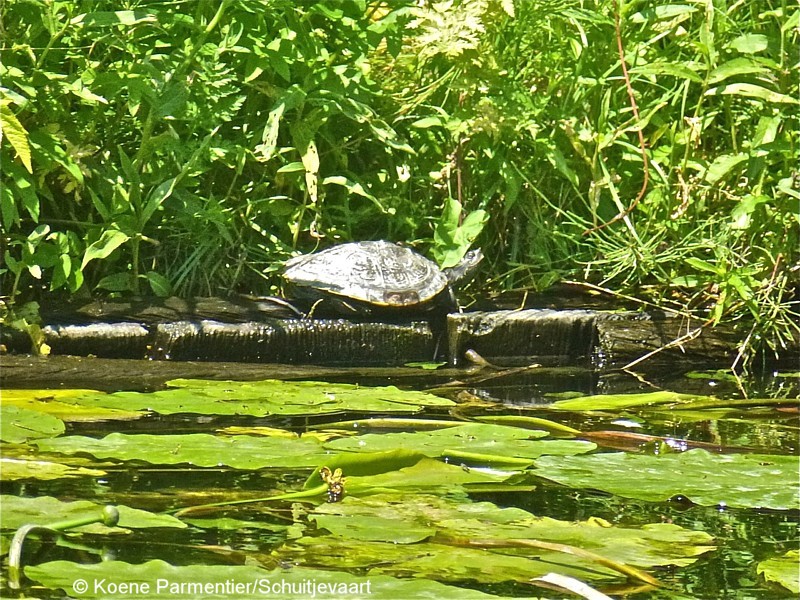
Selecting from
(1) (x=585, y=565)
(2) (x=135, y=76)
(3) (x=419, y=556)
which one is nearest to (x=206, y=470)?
(3) (x=419, y=556)

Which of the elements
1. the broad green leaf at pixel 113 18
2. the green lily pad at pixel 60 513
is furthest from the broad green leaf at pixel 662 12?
the green lily pad at pixel 60 513

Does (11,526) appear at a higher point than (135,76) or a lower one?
lower

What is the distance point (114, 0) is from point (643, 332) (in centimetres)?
224

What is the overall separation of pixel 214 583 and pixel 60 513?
1.33 ft

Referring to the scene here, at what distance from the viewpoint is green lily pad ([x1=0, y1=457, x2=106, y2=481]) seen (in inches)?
75.0

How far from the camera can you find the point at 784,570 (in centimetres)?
151

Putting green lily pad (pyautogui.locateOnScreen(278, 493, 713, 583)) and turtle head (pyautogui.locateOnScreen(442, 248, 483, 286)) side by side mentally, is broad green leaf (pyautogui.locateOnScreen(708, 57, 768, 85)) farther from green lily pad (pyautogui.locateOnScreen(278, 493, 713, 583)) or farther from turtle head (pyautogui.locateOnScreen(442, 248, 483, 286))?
green lily pad (pyautogui.locateOnScreen(278, 493, 713, 583))

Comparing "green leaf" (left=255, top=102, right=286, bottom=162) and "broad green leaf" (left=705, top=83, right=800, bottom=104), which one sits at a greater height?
"broad green leaf" (left=705, top=83, right=800, bottom=104)

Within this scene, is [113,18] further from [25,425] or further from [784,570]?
[784,570]

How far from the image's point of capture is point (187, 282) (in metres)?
3.94

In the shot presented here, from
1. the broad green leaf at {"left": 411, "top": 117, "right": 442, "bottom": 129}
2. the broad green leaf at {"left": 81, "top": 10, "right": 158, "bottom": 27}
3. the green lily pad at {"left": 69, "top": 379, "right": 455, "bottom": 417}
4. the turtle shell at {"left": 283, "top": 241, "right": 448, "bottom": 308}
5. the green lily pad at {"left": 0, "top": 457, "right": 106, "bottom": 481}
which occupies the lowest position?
the green lily pad at {"left": 69, "top": 379, "right": 455, "bottom": 417}

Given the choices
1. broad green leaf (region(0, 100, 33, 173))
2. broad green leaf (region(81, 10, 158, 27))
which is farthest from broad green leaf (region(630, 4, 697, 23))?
broad green leaf (region(0, 100, 33, 173))

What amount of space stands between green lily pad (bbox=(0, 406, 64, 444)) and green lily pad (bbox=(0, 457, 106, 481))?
0.57ft

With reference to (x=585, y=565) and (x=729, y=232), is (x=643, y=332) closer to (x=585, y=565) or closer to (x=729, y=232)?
(x=729, y=232)
